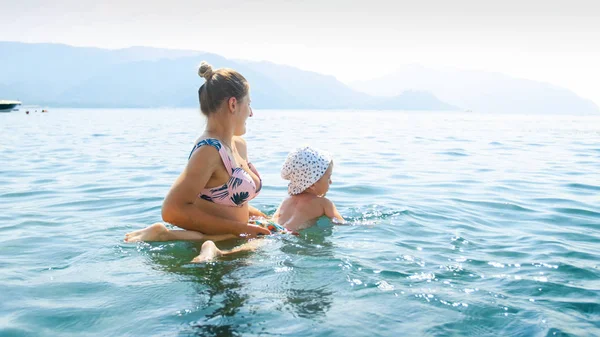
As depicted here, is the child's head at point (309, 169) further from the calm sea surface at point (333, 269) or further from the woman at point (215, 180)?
the woman at point (215, 180)

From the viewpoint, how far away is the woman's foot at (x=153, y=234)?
5465 mm

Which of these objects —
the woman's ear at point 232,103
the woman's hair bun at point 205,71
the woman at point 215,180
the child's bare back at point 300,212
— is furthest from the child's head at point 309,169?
the woman's hair bun at point 205,71

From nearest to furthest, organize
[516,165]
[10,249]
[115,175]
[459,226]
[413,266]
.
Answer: [413,266] → [10,249] → [459,226] → [115,175] → [516,165]

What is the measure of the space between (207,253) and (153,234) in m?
0.96

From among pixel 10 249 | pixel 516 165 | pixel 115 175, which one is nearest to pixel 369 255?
pixel 10 249

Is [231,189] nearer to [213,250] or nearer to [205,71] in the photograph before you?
[213,250]

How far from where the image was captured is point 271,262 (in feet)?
16.5

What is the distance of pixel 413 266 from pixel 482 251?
1076mm

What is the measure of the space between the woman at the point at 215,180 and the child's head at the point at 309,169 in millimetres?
1073

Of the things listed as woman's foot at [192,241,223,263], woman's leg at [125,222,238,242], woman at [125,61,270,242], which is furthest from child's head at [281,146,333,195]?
woman's foot at [192,241,223,263]

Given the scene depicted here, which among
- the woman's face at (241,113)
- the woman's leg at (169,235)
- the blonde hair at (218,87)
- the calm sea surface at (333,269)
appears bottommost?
the calm sea surface at (333,269)

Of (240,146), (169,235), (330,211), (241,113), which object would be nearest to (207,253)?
(169,235)

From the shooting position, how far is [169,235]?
5457 millimetres

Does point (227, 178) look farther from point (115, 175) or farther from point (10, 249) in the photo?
point (115, 175)
